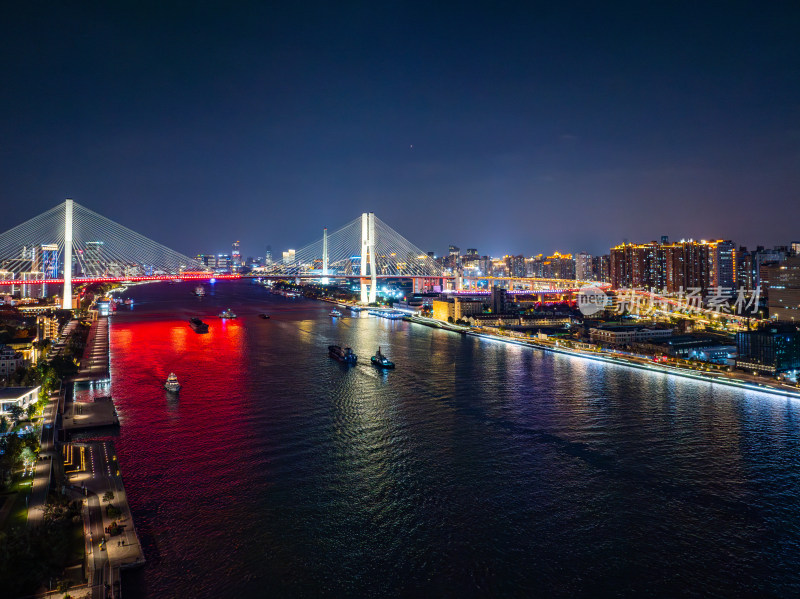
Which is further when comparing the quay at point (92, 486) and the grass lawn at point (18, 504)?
the grass lawn at point (18, 504)

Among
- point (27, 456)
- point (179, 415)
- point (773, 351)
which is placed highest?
point (773, 351)

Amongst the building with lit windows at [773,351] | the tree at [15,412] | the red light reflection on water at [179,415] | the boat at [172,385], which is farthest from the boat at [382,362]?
the building with lit windows at [773,351]

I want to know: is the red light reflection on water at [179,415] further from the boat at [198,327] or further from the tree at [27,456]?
the boat at [198,327]

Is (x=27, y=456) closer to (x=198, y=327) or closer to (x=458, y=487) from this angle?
(x=458, y=487)

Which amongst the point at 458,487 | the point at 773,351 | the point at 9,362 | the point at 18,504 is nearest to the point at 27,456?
the point at 18,504

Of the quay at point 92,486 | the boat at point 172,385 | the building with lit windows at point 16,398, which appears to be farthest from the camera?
the boat at point 172,385

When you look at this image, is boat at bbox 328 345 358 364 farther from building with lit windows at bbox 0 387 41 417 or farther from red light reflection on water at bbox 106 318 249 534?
building with lit windows at bbox 0 387 41 417
